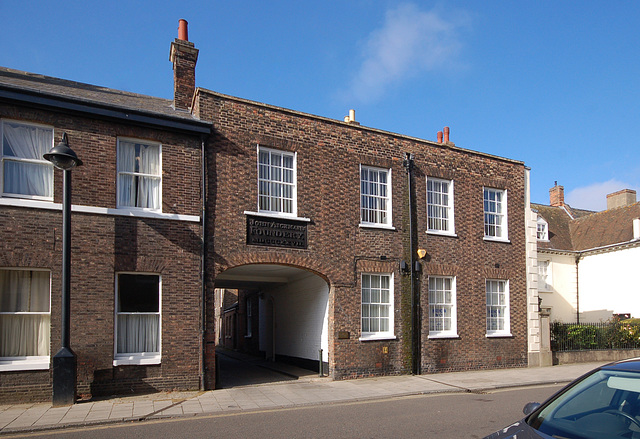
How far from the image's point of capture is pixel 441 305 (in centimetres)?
1745

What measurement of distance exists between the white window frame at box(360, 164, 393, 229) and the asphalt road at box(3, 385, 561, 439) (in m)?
6.21

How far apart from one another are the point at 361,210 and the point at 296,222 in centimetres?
239

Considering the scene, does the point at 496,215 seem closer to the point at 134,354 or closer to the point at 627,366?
the point at 134,354

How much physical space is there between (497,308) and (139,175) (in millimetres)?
12718

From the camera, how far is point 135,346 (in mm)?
12773

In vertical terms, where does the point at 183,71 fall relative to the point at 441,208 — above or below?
above

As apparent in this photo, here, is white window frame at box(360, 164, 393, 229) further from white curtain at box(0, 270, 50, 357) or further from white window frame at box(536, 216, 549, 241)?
white window frame at box(536, 216, 549, 241)

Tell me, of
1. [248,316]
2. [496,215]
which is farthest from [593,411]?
[248,316]

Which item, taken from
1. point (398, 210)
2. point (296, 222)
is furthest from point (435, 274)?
point (296, 222)

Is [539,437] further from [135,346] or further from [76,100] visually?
[76,100]

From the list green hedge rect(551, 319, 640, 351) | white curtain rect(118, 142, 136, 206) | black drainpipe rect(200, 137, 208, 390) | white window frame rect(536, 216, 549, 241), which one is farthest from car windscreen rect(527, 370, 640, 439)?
white window frame rect(536, 216, 549, 241)

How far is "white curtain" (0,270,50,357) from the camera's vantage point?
1163cm

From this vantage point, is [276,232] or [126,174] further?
[276,232]

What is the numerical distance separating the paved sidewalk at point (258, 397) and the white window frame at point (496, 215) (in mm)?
4733
